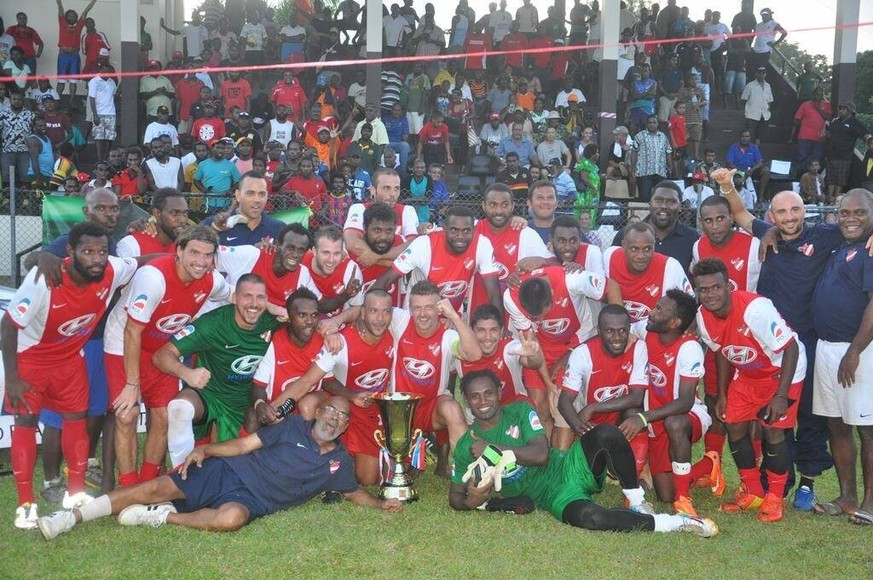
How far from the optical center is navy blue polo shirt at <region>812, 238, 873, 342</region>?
651 cm

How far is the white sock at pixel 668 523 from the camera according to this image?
20.0 feet

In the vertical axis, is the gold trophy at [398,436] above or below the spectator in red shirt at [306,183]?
below

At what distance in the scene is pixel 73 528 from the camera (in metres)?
5.96

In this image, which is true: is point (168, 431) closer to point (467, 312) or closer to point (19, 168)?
point (467, 312)

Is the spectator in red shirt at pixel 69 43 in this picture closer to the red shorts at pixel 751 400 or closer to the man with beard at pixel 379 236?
the man with beard at pixel 379 236

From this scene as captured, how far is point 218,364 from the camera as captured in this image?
6941 mm

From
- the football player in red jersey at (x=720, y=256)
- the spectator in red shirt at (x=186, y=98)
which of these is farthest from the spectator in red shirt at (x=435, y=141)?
the football player in red jersey at (x=720, y=256)

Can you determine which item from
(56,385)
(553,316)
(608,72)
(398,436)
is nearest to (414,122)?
(608,72)

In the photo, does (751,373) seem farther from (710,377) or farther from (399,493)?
(399,493)

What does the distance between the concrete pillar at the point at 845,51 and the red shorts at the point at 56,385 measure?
1758cm

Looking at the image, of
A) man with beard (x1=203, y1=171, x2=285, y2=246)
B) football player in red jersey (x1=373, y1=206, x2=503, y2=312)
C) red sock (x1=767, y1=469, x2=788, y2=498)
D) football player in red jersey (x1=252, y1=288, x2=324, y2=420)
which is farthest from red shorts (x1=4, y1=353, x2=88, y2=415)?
red sock (x1=767, y1=469, x2=788, y2=498)

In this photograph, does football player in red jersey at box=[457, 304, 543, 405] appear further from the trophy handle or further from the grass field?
the grass field

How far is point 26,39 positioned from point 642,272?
15149 mm

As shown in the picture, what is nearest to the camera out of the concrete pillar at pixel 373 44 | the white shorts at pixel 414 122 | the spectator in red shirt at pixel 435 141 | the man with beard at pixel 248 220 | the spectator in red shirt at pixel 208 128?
the man with beard at pixel 248 220
